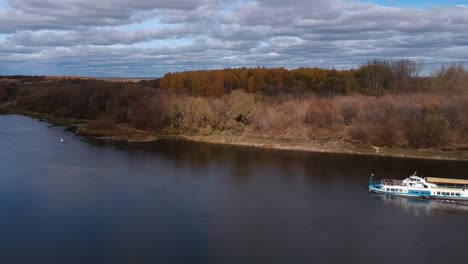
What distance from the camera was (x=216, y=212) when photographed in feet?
52.5

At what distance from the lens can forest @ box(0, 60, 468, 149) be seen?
30.3m

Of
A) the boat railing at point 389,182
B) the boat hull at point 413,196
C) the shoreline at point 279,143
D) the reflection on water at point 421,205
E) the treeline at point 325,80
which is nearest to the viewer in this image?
the reflection on water at point 421,205

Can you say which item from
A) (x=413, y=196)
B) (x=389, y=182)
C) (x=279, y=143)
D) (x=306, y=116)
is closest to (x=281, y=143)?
(x=279, y=143)

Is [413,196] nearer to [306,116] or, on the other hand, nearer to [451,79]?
[306,116]

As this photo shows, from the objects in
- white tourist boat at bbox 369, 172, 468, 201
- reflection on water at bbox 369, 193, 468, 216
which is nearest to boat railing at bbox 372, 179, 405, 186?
white tourist boat at bbox 369, 172, 468, 201

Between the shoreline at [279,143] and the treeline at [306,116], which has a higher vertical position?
the treeline at [306,116]

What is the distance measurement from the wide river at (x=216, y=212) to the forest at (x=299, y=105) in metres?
5.14

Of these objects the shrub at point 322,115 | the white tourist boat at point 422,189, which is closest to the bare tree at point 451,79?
the shrub at point 322,115

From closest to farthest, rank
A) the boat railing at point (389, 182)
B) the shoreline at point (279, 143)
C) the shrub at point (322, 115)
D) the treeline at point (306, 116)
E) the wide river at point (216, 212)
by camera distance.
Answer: the wide river at point (216, 212)
the boat railing at point (389, 182)
the shoreline at point (279, 143)
the treeline at point (306, 116)
the shrub at point (322, 115)

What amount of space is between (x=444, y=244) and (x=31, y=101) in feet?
183

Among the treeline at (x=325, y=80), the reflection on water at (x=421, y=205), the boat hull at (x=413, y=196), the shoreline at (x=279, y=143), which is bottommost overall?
the reflection on water at (x=421, y=205)

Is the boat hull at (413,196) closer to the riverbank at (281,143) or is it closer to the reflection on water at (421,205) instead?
the reflection on water at (421,205)

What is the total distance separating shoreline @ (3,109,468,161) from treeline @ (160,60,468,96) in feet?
39.9

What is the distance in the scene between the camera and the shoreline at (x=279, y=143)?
90.8 feet
